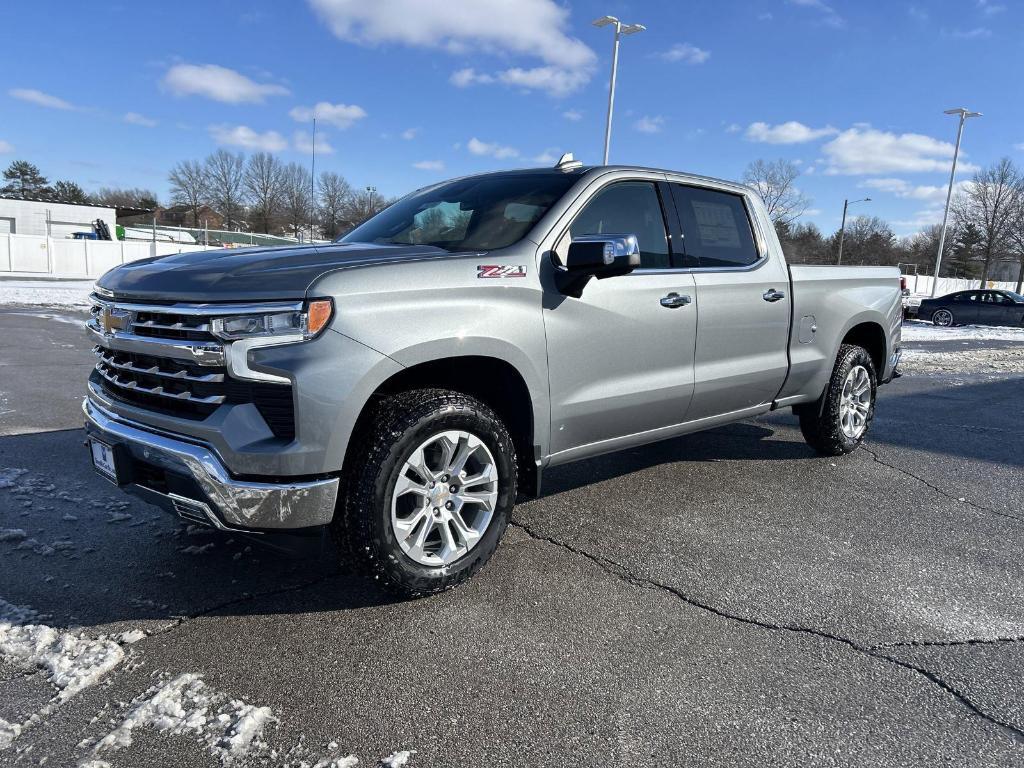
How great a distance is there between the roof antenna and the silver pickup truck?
3 cm

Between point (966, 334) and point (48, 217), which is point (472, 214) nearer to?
point (966, 334)

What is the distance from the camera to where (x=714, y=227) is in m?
4.43

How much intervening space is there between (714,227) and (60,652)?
392cm

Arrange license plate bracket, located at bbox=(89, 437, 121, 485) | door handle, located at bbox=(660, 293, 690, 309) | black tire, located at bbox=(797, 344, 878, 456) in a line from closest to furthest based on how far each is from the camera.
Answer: license plate bracket, located at bbox=(89, 437, 121, 485) → door handle, located at bbox=(660, 293, 690, 309) → black tire, located at bbox=(797, 344, 878, 456)

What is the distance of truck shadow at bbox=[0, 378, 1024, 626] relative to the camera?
2.96 m

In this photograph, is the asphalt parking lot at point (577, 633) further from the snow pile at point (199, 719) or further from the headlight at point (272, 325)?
the headlight at point (272, 325)

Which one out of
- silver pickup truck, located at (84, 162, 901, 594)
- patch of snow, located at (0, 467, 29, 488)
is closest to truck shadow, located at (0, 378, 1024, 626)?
patch of snow, located at (0, 467, 29, 488)

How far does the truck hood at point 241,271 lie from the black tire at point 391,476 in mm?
589

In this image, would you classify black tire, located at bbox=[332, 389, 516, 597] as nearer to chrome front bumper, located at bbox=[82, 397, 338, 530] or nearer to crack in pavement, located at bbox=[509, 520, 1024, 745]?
chrome front bumper, located at bbox=[82, 397, 338, 530]

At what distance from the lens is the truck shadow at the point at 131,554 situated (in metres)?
2.96

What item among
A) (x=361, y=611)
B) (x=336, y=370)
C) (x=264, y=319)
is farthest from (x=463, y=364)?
(x=361, y=611)

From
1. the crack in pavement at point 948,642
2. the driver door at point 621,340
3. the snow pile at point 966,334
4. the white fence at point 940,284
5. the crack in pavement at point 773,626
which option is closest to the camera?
the crack in pavement at point 773,626

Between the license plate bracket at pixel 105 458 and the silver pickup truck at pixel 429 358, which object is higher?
the silver pickup truck at pixel 429 358

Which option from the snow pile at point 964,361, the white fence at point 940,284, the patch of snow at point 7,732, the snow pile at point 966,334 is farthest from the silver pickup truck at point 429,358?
the white fence at point 940,284
